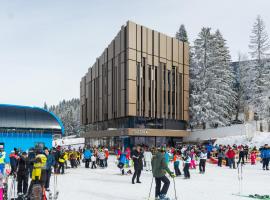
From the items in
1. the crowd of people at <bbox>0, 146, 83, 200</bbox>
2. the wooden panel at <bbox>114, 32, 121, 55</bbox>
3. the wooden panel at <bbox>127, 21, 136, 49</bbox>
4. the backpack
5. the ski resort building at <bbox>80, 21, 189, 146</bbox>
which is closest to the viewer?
the backpack

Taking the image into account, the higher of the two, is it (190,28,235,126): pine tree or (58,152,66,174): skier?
(190,28,235,126): pine tree

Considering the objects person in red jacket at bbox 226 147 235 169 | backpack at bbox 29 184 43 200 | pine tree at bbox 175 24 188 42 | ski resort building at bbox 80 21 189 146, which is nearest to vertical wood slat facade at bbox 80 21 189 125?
ski resort building at bbox 80 21 189 146

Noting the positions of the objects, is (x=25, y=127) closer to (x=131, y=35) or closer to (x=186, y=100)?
(x=131, y=35)

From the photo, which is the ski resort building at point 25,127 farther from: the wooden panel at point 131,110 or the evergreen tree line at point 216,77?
the evergreen tree line at point 216,77

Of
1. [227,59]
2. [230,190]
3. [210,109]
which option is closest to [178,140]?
[210,109]

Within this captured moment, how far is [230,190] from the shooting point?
15.4m

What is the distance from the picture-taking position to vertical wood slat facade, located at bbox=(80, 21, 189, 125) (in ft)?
177

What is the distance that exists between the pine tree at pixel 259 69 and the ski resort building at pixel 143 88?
10.5m

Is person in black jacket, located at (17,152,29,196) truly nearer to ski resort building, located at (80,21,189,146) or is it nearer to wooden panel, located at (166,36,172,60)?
ski resort building, located at (80,21,189,146)

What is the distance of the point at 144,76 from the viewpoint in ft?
184

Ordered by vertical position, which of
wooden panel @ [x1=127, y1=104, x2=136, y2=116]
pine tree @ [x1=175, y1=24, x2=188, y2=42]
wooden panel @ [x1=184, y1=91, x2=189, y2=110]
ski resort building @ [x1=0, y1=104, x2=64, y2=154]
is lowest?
ski resort building @ [x1=0, y1=104, x2=64, y2=154]

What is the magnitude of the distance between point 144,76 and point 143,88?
1.73 meters

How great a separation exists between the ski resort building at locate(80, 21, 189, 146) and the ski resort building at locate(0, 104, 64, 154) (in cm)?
1898

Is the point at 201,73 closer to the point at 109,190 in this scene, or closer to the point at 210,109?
the point at 210,109
